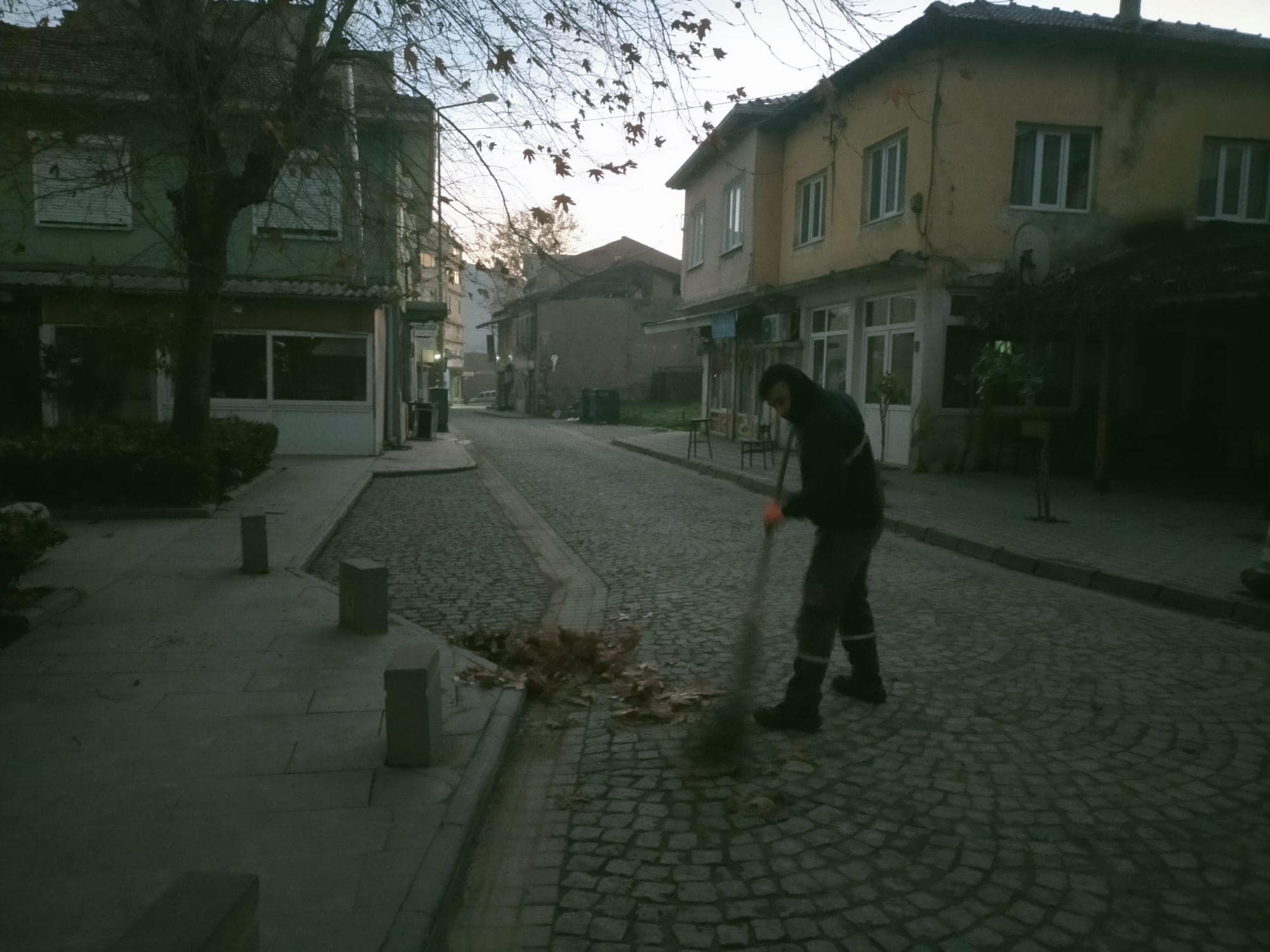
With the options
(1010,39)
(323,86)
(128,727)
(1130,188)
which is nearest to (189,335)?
(323,86)

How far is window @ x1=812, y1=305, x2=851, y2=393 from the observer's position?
1902 centimetres

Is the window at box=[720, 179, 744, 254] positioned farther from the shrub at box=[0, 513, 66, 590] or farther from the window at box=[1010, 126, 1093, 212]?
the shrub at box=[0, 513, 66, 590]

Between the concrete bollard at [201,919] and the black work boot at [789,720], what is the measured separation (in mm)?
2951

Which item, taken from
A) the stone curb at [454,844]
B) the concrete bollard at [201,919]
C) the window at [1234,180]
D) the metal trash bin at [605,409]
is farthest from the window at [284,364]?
the concrete bollard at [201,919]

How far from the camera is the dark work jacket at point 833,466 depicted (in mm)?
4566

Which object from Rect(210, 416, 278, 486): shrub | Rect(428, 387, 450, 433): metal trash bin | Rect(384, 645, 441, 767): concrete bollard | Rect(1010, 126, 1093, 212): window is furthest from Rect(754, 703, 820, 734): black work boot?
Rect(428, 387, 450, 433): metal trash bin

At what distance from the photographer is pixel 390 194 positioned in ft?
28.2

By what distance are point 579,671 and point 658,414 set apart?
108 feet

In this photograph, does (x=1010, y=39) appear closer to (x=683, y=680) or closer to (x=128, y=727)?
(x=683, y=680)

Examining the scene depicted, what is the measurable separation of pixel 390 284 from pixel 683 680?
1491 cm

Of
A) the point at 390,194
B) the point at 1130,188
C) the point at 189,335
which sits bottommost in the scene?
the point at 189,335

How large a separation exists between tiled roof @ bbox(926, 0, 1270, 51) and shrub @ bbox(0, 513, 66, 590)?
13783mm

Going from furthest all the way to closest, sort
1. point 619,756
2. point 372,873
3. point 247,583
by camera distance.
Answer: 1. point 247,583
2. point 619,756
3. point 372,873

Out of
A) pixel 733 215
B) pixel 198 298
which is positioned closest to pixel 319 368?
pixel 198 298
